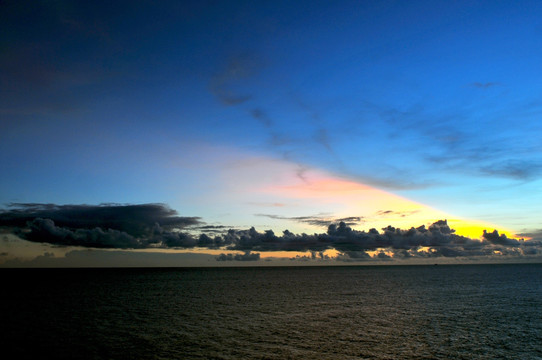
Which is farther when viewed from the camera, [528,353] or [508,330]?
[508,330]

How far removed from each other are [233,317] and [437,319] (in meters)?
34.0

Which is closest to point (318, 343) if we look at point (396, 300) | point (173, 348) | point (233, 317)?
point (173, 348)

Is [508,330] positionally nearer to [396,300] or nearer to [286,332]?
[286,332]

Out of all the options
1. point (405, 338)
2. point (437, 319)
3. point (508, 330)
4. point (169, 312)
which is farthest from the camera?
point (169, 312)

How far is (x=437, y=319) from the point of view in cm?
5925

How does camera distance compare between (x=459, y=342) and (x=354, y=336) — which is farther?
(x=354, y=336)

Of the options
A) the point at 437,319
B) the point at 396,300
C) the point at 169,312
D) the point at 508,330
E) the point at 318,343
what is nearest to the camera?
the point at 318,343

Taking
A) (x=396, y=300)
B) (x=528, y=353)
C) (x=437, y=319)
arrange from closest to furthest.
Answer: (x=528, y=353) < (x=437, y=319) < (x=396, y=300)

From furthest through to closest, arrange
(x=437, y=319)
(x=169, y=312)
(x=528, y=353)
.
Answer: (x=169, y=312)
(x=437, y=319)
(x=528, y=353)

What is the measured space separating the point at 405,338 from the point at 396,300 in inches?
1771

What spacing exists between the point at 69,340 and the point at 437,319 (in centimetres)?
5452

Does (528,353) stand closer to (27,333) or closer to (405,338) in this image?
(405,338)

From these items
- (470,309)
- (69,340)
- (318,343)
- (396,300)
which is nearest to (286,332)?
(318,343)

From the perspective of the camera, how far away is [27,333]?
47.1 meters
